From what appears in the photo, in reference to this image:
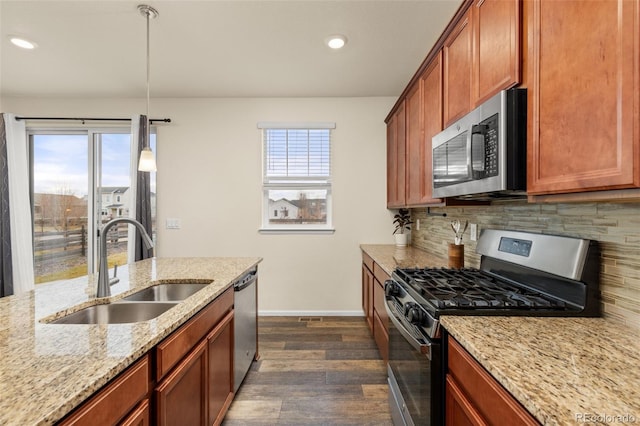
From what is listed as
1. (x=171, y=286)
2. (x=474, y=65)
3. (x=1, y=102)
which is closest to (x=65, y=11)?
(x=171, y=286)

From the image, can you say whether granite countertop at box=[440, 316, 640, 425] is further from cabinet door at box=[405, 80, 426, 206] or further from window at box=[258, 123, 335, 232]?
window at box=[258, 123, 335, 232]

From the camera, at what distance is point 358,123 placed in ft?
11.4

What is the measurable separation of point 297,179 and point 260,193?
0.48 metres

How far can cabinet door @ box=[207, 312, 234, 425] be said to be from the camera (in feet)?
4.92

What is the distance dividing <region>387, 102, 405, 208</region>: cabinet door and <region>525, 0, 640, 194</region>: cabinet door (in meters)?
1.64

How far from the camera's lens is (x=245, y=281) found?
2.10m

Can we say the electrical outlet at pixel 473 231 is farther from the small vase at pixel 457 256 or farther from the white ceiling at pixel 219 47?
the white ceiling at pixel 219 47

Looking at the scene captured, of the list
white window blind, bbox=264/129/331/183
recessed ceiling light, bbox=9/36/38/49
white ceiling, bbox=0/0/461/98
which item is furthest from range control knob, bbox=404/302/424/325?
recessed ceiling light, bbox=9/36/38/49

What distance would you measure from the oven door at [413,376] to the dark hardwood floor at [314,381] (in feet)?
1.11

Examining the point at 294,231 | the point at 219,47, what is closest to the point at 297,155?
the point at 294,231

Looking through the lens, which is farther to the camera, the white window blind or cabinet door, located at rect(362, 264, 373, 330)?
the white window blind

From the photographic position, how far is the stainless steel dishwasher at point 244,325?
1.93 m

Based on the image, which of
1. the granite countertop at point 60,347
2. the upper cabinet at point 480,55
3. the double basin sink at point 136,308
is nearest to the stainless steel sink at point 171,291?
the double basin sink at point 136,308

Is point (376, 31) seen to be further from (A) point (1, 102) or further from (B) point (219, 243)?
(A) point (1, 102)
